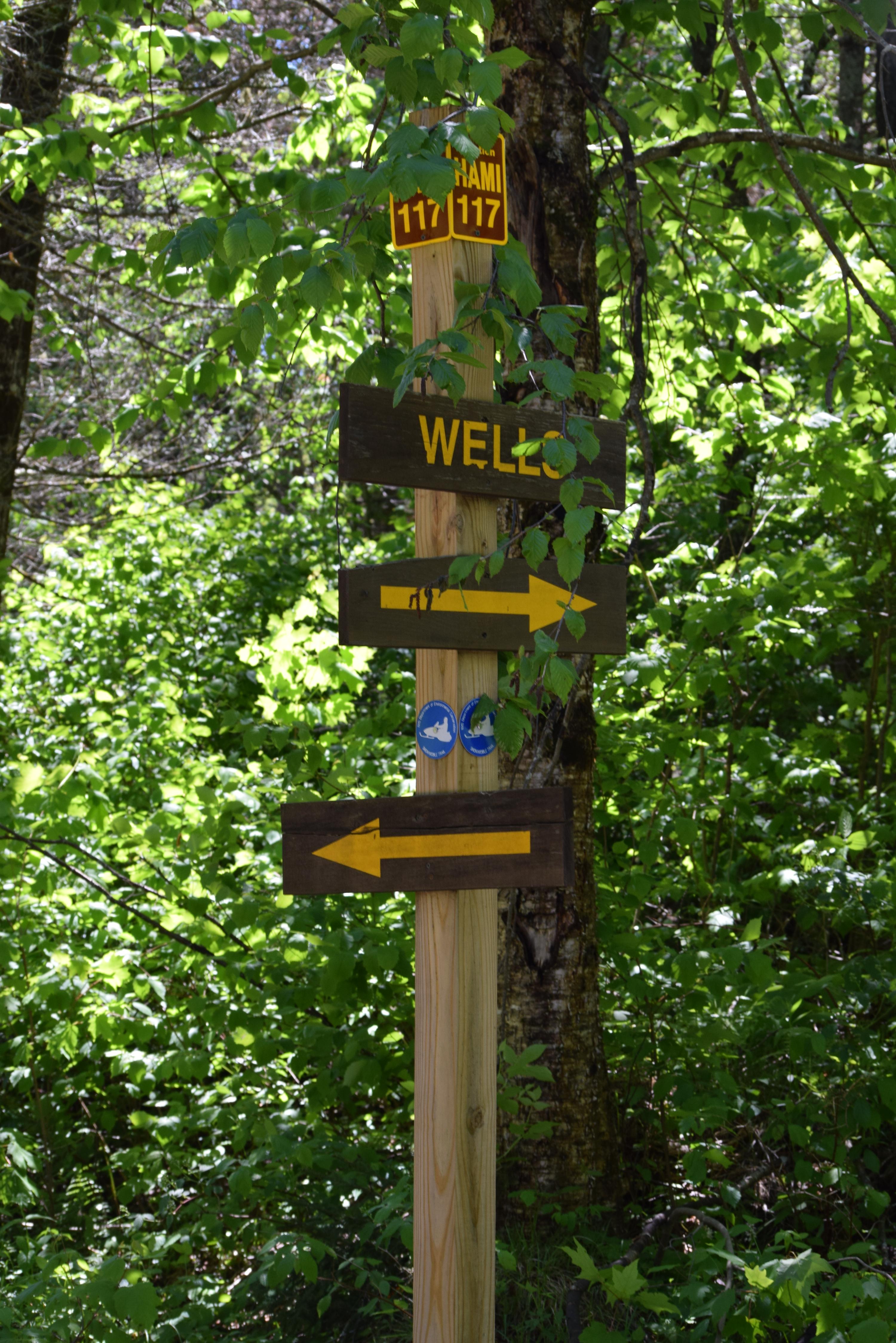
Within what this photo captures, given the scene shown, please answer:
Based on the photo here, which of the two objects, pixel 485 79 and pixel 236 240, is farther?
pixel 236 240

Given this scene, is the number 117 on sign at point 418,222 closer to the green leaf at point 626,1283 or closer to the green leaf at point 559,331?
the green leaf at point 559,331

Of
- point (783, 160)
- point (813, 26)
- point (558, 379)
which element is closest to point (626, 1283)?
point (558, 379)

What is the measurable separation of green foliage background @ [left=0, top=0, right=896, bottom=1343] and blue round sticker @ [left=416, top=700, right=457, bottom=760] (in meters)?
0.65

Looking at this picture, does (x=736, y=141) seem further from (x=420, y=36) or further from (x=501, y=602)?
(x=501, y=602)

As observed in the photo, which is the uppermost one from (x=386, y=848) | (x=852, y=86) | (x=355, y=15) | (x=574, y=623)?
(x=852, y=86)

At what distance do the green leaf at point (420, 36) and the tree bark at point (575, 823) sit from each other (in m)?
1.21

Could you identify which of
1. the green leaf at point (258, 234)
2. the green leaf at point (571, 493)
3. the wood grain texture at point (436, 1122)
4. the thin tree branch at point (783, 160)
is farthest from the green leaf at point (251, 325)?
the thin tree branch at point (783, 160)

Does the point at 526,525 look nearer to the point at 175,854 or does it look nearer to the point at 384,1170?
the point at 175,854

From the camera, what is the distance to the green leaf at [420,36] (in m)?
1.90

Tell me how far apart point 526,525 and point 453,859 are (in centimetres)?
130

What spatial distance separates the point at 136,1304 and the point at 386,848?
117cm

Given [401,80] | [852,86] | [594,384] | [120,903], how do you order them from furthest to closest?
[852,86] < [120,903] < [594,384] < [401,80]

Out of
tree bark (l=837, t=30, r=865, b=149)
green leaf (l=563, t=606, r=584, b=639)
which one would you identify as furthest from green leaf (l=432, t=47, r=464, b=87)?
tree bark (l=837, t=30, r=865, b=149)

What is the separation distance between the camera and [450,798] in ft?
6.87
